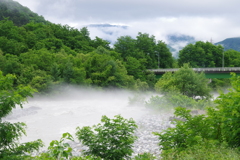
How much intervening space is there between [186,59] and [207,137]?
65.7 m

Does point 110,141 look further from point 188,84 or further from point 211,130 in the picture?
point 188,84

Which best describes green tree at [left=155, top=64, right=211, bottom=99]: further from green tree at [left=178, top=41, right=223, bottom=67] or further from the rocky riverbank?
green tree at [left=178, top=41, right=223, bottom=67]

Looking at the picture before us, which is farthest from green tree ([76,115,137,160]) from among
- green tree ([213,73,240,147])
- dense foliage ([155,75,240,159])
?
green tree ([213,73,240,147])

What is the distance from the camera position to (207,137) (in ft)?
27.9

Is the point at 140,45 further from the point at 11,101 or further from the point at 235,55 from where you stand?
the point at 11,101

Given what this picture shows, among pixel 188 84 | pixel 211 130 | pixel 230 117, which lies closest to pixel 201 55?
pixel 188 84

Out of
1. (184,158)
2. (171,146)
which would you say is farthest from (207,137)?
(184,158)

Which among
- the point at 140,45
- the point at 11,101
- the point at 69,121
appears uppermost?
the point at 140,45

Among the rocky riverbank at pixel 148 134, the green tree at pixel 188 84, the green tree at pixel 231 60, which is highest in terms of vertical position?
the green tree at pixel 231 60

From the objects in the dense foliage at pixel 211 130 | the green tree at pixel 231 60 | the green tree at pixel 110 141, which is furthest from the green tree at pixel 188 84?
the green tree at pixel 231 60

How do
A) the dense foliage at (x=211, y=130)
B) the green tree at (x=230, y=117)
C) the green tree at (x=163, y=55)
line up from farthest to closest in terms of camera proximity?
the green tree at (x=163, y=55) → the dense foliage at (x=211, y=130) → the green tree at (x=230, y=117)

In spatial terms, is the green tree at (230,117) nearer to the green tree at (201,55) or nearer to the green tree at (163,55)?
the green tree at (201,55)

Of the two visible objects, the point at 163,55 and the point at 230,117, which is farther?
the point at 163,55

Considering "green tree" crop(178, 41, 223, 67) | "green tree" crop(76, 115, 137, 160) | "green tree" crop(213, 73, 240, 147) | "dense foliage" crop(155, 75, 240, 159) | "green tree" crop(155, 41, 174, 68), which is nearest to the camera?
"green tree" crop(76, 115, 137, 160)
